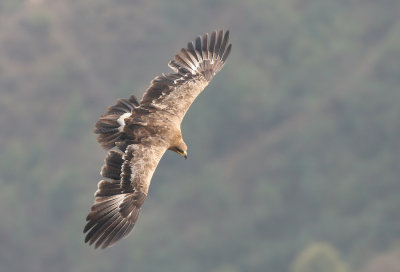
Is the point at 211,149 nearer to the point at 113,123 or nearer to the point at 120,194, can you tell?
the point at 113,123

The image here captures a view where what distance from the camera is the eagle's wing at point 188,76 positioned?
19609 millimetres

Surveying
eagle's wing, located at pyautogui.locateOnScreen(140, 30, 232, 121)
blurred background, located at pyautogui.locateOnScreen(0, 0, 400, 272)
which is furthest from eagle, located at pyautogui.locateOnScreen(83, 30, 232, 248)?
blurred background, located at pyautogui.locateOnScreen(0, 0, 400, 272)

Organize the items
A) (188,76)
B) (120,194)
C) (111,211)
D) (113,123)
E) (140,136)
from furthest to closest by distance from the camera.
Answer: (188,76) → (113,123) → (140,136) → (120,194) → (111,211)

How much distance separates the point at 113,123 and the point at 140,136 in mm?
1115

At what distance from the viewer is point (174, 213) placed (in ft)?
284

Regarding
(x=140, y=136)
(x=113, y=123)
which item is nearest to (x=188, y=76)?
(x=113, y=123)

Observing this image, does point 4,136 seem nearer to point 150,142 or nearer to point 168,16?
point 168,16

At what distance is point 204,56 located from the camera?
21.4 meters

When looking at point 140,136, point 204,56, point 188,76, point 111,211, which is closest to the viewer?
point 111,211

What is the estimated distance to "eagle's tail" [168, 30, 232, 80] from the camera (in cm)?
2100

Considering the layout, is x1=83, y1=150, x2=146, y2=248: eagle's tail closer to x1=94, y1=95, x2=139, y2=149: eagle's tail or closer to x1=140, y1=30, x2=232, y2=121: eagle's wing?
x1=94, y1=95, x2=139, y2=149: eagle's tail

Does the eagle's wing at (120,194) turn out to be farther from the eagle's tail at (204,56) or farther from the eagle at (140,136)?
the eagle's tail at (204,56)

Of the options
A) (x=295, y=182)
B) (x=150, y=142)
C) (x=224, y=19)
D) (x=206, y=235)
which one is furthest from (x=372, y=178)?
(x=150, y=142)

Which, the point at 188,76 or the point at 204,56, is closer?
the point at 188,76
